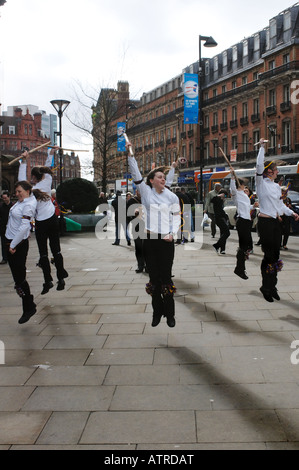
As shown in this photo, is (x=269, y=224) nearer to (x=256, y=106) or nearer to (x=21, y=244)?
(x=21, y=244)

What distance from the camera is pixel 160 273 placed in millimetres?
5430

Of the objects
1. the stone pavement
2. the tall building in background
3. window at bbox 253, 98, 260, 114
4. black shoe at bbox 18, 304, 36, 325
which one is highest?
the tall building in background

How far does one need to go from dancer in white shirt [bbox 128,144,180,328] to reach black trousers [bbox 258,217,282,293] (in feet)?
6.14

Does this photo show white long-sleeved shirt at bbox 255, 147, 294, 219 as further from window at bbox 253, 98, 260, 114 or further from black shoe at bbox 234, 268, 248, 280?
window at bbox 253, 98, 260, 114

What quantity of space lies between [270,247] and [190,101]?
14677mm

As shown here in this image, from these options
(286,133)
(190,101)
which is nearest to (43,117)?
(286,133)

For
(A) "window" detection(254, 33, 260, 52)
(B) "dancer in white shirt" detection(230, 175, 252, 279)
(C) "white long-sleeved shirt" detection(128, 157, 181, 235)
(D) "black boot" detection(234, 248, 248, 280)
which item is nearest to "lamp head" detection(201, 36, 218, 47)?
(B) "dancer in white shirt" detection(230, 175, 252, 279)

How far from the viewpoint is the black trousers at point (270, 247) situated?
6797mm

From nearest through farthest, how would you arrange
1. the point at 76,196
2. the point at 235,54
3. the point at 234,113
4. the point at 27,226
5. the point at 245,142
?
the point at 27,226, the point at 76,196, the point at 245,142, the point at 234,113, the point at 235,54

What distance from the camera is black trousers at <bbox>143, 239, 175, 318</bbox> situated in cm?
537

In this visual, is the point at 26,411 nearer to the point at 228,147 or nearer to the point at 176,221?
the point at 176,221

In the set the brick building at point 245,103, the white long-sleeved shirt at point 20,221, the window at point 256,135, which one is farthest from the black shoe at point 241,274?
the window at point 256,135

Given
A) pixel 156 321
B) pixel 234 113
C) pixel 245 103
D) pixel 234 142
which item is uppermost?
pixel 245 103

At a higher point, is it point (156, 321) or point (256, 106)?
point (256, 106)
